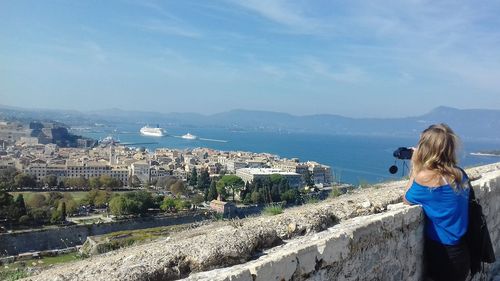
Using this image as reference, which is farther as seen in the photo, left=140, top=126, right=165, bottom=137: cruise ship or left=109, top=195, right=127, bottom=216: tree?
left=140, top=126, right=165, bottom=137: cruise ship

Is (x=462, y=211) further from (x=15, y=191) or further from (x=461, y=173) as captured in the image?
(x=15, y=191)

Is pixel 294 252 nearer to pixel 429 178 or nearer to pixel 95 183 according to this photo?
pixel 429 178

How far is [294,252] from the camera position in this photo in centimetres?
235

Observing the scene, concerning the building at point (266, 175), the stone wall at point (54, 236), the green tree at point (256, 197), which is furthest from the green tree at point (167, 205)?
the building at point (266, 175)

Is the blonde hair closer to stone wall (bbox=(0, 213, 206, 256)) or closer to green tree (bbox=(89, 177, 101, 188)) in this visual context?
stone wall (bbox=(0, 213, 206, 256))

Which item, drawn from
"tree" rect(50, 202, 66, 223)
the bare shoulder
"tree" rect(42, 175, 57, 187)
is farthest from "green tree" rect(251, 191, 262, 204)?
the bare shoulder

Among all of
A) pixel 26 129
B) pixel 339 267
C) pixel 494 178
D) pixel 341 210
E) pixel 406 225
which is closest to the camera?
pixel 339 267

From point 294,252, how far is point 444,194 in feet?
3.88

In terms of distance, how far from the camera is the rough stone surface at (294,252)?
7.13 ft

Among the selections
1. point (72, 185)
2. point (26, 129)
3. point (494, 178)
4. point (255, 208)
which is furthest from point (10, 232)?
point (26, 129)

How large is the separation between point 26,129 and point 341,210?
5653 inches

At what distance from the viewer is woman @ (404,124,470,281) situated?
2.95 meters

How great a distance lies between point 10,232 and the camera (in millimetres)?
32250

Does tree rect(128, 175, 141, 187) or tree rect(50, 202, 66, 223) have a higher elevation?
tree rect(50, 202, 66, 223)
